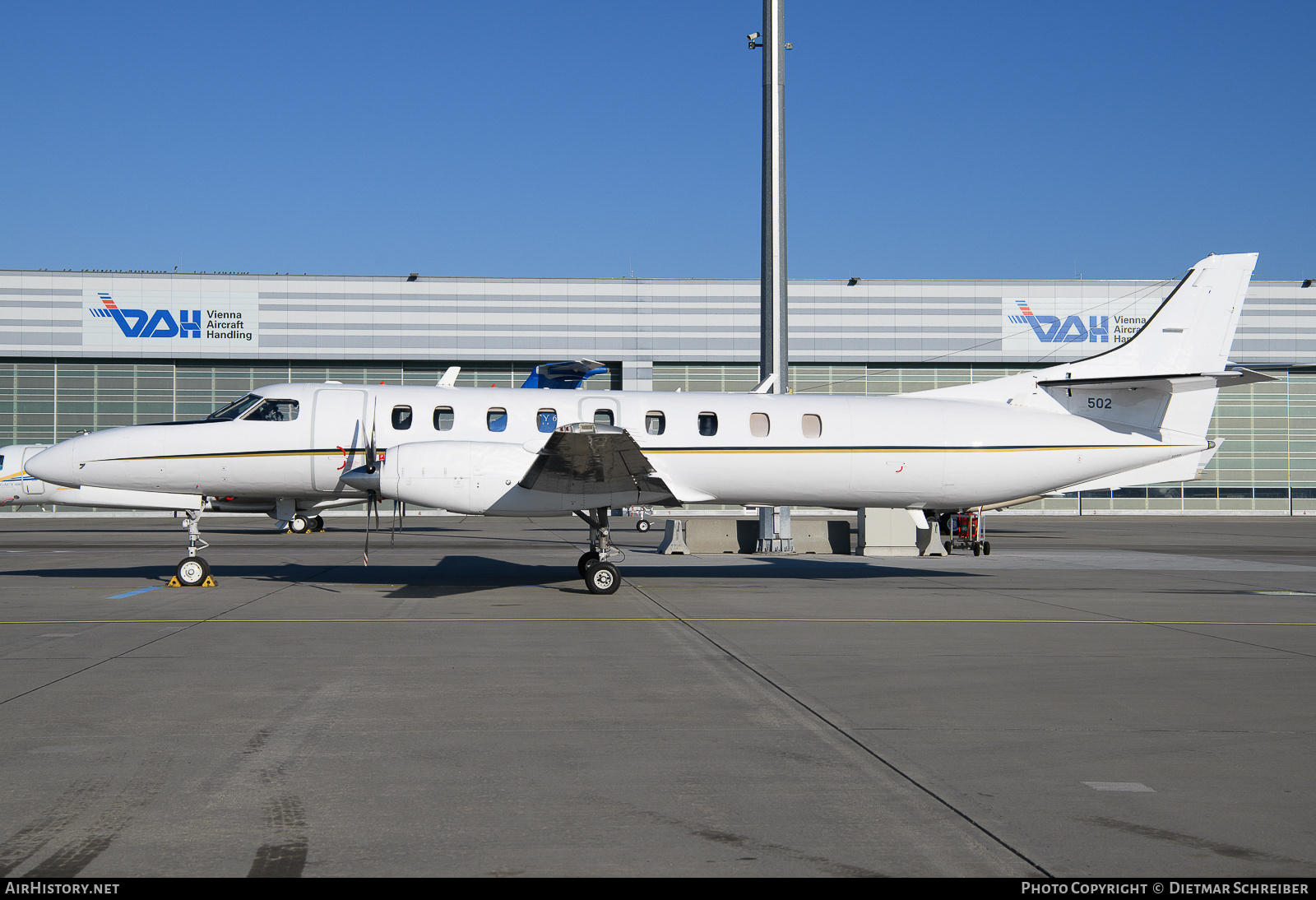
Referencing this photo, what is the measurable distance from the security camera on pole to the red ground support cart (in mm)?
4735

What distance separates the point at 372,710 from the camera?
701cm

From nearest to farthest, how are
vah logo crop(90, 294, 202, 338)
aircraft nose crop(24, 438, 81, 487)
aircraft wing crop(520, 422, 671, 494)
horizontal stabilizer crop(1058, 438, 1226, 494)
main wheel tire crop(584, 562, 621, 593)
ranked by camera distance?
aircraft wing crop(520, 422, 671, 494)
main wheel tire crop(584, 562, 621, 593)
aircraft nose crop(24, 438, 81, 487)
horizontal stabilizer crop(1058, 438, 1226, 494)
vah logo crop(90, 294, 202, 338)

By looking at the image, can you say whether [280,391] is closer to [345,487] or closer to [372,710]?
[345,487]

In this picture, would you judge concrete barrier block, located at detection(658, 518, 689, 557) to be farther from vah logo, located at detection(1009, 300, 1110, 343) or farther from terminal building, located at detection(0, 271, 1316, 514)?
vah logo, located at detection(1009, 300, 1110, 343)

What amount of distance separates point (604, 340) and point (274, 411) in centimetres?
3620

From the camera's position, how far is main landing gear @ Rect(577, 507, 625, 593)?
48.3 feet

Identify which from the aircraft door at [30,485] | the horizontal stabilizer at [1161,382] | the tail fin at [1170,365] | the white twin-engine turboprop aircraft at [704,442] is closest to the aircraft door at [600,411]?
the white twin-engine turboprop aircraft at [704,442]

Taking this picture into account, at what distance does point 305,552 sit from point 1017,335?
41.4m

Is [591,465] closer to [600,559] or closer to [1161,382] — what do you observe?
[600,559]

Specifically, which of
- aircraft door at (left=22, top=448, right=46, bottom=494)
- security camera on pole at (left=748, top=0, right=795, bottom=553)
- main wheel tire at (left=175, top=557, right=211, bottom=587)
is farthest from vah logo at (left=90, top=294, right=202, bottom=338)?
main wheel tire at (left=175, top=557, right=211, bottom=587)

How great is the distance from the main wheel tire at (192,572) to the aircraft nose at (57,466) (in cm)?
216

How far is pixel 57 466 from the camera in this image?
1505cm

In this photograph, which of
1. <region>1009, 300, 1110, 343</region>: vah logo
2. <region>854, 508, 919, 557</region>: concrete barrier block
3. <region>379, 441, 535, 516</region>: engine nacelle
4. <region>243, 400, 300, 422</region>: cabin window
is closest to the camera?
<region>379, 441, 535, 516</region>: engine nacelle

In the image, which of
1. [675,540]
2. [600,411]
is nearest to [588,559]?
[600,411]
